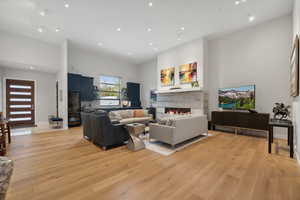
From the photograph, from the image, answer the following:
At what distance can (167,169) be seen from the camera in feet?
7.68

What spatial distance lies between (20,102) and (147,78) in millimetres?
6873

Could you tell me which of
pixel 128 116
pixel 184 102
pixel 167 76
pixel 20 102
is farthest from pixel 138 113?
pixel 20 102

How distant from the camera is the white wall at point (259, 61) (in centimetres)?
424

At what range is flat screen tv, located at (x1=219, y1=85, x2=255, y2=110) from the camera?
4.59 m

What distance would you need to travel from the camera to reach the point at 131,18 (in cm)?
434

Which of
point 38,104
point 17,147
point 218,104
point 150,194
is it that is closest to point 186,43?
point 218,104

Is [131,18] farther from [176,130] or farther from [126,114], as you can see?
[176,130]

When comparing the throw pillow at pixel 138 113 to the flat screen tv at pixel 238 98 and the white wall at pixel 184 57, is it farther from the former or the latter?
the flat screen tv at pixel 238 98

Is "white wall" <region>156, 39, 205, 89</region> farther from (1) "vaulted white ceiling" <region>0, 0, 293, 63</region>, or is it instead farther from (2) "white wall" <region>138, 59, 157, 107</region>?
(2) "white wall" <region>138, 59, 157, 107</region>

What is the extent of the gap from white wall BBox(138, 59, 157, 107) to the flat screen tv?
4357 millimetres

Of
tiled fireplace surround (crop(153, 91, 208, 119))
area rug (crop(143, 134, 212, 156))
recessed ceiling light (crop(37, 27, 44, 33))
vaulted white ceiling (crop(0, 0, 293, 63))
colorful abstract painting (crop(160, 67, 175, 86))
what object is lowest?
area rug (crop(143, 134, 212, 156))

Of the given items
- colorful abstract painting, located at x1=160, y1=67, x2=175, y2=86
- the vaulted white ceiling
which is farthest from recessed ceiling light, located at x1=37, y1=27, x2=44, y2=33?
colorful abstract painting, located at x1=160, y1=67, x2=175, y2=86

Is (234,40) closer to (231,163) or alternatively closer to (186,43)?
(186,43)

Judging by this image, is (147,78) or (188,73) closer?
(188,73)
